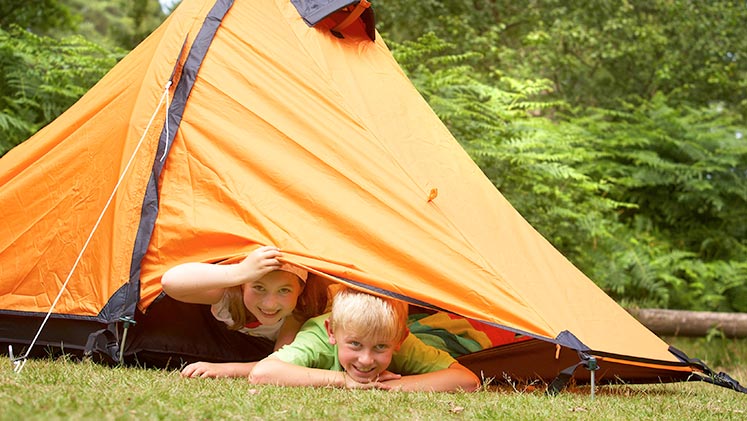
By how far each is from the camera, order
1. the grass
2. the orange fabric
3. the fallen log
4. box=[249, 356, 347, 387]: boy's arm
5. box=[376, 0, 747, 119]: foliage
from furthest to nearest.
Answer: box=[376, 0, 747, 119]: foliage → the fallen log → the orange fabric → box=[249, 356, 347, 387]: boy's arm → the grass

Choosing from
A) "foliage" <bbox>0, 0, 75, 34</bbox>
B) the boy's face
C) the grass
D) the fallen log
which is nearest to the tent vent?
the boy's face

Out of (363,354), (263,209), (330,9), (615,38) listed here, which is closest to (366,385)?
(363,354)

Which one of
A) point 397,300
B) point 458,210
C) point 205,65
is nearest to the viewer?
A: point 397,300

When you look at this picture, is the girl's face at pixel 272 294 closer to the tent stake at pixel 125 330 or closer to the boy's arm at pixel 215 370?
the boy's arm at pixel 215 370

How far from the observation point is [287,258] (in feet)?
12.8

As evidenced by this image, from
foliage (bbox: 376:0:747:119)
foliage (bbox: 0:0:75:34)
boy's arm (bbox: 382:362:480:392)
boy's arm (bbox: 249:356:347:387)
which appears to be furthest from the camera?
foliage (bbox: 376:0:747:119)

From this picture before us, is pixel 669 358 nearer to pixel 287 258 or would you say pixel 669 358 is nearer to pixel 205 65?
pixel 287 258

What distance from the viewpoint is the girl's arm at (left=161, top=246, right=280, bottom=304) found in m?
3.87

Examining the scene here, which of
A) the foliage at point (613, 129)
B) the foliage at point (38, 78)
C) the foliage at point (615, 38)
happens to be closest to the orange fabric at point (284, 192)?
the foliage at point (38, 78)

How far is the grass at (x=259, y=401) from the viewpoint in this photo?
284 cm

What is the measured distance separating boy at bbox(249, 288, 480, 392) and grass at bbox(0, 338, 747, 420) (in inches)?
5.6

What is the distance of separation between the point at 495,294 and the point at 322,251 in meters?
0.79

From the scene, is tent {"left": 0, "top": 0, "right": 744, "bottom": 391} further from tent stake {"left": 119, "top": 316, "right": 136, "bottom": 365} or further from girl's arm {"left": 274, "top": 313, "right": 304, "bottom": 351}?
girl's arm {"left": 274, "top": 313, "right": 304, "bottom": 351}

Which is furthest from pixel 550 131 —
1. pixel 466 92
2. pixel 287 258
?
pixel 287 258
